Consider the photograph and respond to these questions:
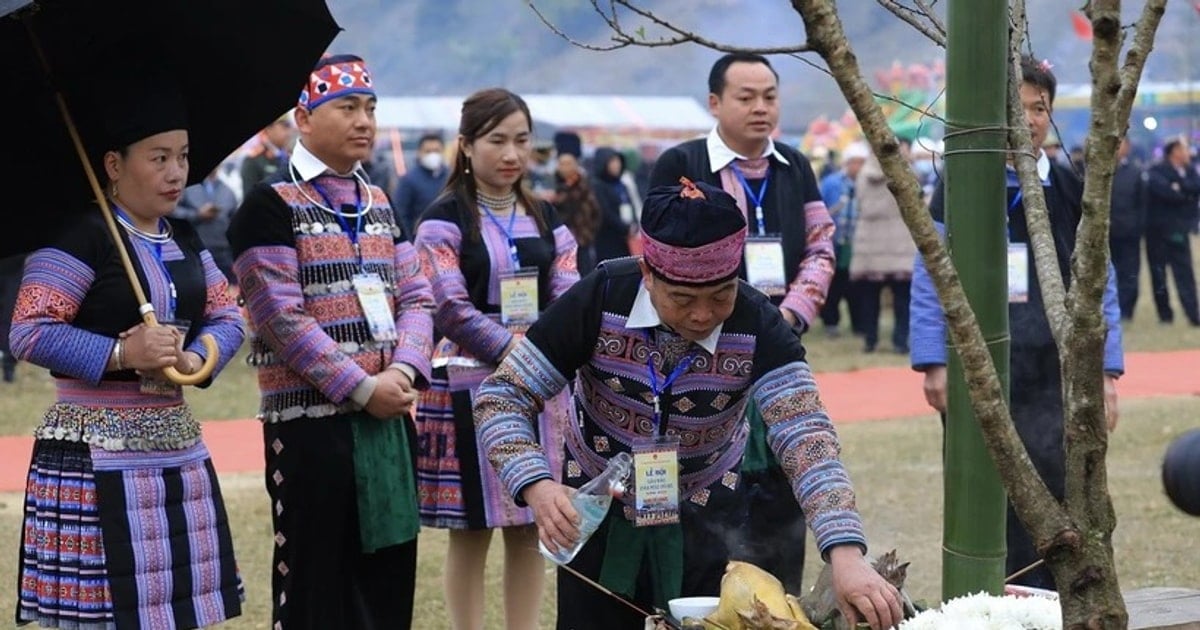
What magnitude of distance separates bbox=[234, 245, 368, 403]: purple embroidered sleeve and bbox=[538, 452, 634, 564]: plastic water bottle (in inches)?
51.1

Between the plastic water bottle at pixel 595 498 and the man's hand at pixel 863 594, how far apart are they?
550mm

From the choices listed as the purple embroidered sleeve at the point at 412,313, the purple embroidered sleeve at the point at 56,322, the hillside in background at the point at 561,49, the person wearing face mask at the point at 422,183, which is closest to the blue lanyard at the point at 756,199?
the purple embroidered sleeve at the point at 412,313

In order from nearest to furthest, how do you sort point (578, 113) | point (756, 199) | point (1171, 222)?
point (756, 199)
point (1171, 222)
point (578, 113)

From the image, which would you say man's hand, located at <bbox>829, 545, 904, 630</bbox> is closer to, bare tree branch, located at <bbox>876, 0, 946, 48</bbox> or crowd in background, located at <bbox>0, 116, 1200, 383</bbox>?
bare tree branch, located at <bbox>876, 0, 946, 48</bbox>

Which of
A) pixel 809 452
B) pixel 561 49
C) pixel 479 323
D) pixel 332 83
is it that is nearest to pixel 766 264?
pixel 479 323

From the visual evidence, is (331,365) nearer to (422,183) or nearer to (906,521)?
(906,521)

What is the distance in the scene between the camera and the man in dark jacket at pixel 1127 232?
19.1 meters

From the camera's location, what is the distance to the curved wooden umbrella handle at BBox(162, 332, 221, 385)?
4504 mm

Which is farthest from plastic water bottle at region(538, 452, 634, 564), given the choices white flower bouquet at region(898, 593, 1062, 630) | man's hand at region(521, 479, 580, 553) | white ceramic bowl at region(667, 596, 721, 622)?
white flower bouquet at region(898, 593, 1062, 630)

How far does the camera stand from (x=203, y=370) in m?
4.60

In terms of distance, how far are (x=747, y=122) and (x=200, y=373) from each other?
244 cm

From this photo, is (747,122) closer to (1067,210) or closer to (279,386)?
(1067,210)

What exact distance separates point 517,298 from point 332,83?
1.04 meters

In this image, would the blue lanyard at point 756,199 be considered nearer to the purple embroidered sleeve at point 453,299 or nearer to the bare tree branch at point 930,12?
the purple embroidered sleeve at point 453,299
